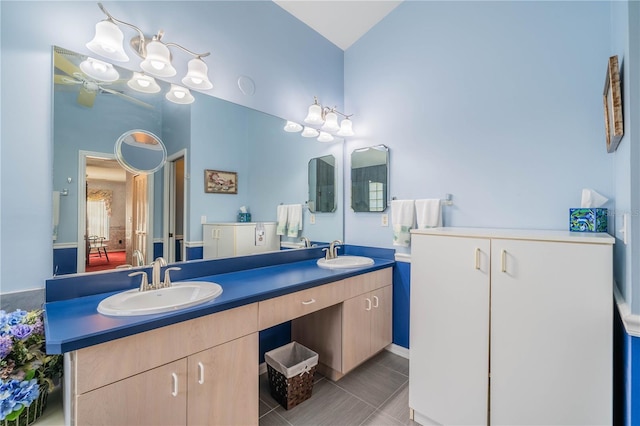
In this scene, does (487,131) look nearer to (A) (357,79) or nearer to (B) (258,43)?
(A) (357,79)

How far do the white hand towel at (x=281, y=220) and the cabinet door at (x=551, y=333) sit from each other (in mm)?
1540

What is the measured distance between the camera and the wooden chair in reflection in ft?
4.62

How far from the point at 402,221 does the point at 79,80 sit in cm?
Result: 227

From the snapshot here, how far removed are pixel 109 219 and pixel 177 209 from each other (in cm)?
36

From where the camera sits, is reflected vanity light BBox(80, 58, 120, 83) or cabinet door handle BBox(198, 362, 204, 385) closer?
cabinet door handle BBox(198, 362, 204, 385)

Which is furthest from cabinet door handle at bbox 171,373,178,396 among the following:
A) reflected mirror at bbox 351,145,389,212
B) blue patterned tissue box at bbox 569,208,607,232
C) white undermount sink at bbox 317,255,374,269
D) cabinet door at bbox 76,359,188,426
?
blue patterned tissue box at bbox 569,208,607,232

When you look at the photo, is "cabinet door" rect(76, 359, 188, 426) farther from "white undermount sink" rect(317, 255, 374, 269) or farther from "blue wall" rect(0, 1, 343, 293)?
"white undermount sink" rect(317, 255, 374, 269)

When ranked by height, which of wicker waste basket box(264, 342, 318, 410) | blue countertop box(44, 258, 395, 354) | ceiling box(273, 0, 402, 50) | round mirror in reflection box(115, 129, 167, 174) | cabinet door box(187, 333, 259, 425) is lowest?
wicker waste basket box(264, 342, 318, 410)

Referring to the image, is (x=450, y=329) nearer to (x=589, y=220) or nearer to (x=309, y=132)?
(x=589, y=220)

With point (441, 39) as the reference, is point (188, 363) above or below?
below

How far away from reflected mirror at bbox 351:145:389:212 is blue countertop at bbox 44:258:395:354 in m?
0.78

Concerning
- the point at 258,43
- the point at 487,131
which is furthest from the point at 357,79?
the point at 487,131

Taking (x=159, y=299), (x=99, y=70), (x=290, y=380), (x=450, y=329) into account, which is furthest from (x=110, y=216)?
(x=450, y=329)

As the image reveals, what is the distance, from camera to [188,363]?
117cm
